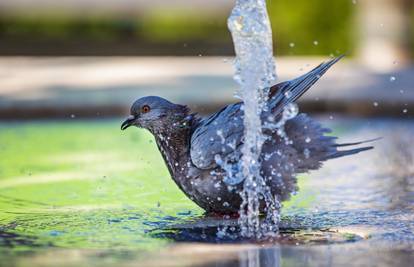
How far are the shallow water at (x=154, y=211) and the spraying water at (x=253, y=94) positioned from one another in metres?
0.17

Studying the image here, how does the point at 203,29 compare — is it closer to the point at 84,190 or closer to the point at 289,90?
the point at 84,190

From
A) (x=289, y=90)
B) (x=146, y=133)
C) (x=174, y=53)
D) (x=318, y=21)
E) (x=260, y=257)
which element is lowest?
(x=260, y=257)

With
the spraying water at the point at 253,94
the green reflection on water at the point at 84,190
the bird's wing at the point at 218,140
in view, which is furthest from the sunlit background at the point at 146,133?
the bird's wing at the point at 218,140

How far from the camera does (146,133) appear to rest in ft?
32.7

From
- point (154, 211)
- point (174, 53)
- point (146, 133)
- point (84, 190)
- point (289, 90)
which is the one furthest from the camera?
point (174, 53)

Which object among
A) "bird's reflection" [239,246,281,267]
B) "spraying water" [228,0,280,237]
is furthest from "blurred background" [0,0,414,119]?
"bird's reflection" [239,246,281,267]

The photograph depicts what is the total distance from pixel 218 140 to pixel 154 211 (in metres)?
0.67

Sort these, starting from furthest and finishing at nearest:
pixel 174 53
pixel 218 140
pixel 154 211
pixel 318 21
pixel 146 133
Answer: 1. pixel 174 53
2. pixel 318 21
3. pixel 146 133
4. pixel 154 211
5. pixel 218 140

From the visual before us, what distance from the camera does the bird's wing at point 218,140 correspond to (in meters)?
5.73

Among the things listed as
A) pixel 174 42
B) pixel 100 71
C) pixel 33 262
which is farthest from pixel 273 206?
pixel 174 42

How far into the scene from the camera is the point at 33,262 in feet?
15.2

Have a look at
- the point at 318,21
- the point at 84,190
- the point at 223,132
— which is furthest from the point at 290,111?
the point at 318,21

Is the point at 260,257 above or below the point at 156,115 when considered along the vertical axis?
Answer: below

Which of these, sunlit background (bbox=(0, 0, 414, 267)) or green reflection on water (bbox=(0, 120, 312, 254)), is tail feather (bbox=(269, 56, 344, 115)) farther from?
green reflection on water (bbox=(0, 120, 312, 254))
